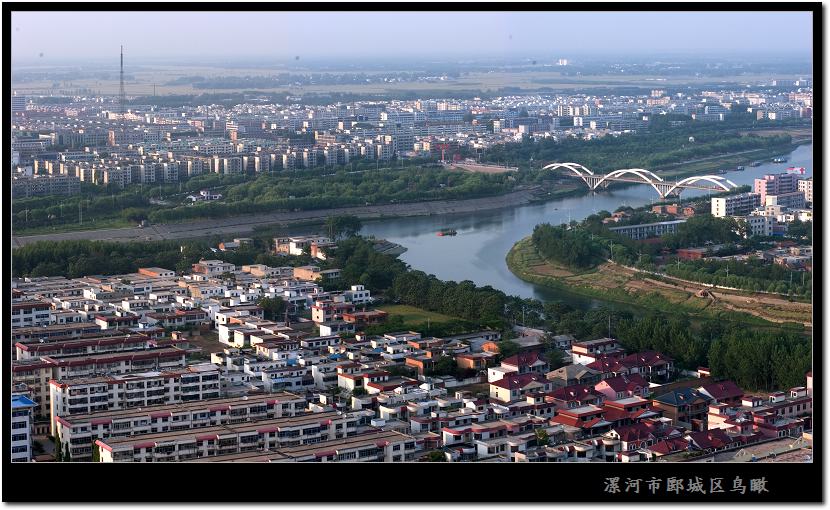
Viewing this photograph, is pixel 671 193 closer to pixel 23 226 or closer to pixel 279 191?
pixel 279 191

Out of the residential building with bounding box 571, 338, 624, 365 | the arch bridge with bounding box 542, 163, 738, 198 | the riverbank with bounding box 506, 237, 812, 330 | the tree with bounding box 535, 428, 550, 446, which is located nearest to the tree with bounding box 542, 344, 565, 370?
the residential building with bounding box 571, 338, 624, 365

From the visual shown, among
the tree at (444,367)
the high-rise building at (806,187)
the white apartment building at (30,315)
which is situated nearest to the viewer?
the tree at (444,367)

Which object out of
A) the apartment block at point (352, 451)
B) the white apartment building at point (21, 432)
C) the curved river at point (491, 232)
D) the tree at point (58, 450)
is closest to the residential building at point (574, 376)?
the apartment block at point (352, 451)

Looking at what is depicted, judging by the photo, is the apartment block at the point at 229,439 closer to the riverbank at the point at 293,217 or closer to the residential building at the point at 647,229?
the riverbank at the point at 293,217

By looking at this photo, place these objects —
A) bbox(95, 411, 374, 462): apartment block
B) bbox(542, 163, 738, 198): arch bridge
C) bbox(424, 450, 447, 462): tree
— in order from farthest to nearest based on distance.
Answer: bbox(542, 163, 738, 198): arch bridge < bbox(424, 450, 447, 462): tree < bbox(95, 411, 374, 462): apartment block

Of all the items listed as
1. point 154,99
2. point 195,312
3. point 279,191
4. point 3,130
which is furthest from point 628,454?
point 154,99

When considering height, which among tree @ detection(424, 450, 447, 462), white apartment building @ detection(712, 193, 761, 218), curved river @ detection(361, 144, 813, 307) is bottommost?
tree @ detection(424, 450, 447, 462)

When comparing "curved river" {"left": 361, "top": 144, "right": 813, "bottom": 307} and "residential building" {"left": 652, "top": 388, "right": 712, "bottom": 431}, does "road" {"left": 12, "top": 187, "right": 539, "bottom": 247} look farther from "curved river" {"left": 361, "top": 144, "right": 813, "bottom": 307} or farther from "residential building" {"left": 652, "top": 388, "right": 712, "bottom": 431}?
"residential building" {"left": 652, "top": 388, "right": 712, "bottom": 431}
